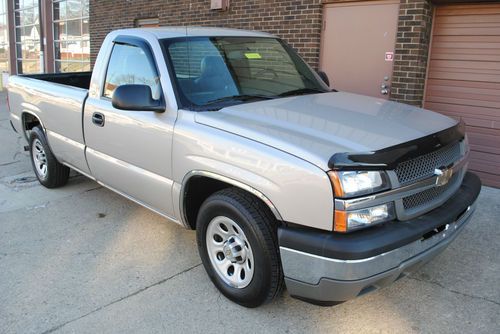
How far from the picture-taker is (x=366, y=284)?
259 cm

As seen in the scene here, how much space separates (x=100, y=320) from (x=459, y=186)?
262 cm

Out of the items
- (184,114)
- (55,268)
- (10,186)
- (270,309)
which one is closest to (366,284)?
(270,309)

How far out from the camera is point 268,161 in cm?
275

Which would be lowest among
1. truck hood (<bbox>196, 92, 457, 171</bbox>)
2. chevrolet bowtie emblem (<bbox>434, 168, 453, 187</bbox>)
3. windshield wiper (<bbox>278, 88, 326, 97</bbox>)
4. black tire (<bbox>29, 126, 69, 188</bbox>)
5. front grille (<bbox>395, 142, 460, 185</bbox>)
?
black tire (<bbox>29, 126, 69, 188</bbox>)

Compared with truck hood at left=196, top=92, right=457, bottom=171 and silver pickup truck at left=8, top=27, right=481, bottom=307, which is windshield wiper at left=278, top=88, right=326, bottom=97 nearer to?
silver pickup truck at left=8, top=27, right=481, bottom=307

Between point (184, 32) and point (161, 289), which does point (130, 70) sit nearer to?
point (184, 32)

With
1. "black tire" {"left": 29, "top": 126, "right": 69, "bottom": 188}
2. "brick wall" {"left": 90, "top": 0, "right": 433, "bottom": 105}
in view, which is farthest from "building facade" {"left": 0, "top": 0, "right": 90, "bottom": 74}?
"black tire" {"left": 29, "top": 126, "right": 69, "bottom": 188}

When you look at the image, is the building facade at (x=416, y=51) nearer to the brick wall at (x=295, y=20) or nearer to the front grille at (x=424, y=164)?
the brick wall at (x=295, y=20)

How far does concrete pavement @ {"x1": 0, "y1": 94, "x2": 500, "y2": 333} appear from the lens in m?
3.05

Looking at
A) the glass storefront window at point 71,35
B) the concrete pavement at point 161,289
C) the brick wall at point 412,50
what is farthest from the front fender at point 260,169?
the glass storefront window at point 71,35

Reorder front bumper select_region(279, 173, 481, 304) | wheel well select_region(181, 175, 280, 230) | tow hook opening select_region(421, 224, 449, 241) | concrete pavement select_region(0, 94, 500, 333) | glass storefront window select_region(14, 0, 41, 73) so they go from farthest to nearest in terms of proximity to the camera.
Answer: glass storefront window select_region(14, 0, 41, 73) < wheel well select_region(181, 175, 280, 230) < concrete pavement select_region(0, 94, 500, 333) < tow hook opening select_region(421, 224, 449, 241) < front bumper select_region(279, 173, 481, 304)

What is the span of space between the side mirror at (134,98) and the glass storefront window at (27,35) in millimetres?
15180

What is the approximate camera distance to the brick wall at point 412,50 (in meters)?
6.13

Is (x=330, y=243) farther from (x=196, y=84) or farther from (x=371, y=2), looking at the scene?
(x=371, y=2)
